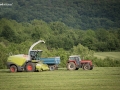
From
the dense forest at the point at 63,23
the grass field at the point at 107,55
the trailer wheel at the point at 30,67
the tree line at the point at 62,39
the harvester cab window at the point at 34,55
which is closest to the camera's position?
the trailer wheel at the point at 30,67

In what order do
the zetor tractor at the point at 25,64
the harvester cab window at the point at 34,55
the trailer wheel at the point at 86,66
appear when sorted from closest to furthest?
the zetor tractor at the point at 25,64 → the harvester cab window at the point at 34,55 → the trailer wheel at the point at 86,66

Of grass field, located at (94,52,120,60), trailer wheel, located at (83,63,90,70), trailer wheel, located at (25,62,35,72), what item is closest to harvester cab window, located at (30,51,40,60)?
trailer wheel, located at (25,62,35,72)

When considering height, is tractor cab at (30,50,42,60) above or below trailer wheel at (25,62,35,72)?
above

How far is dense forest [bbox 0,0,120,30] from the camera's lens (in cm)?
10162

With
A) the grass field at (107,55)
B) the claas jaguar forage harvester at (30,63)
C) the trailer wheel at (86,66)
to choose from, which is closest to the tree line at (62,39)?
the grass field at (107,55)

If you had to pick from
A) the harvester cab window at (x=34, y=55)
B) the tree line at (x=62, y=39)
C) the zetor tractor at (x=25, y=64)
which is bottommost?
the zetor tractor at (x=25, y=64)

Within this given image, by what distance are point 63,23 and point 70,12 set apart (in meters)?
14.2

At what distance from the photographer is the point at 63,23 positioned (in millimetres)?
102938

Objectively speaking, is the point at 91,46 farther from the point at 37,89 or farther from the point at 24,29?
the point at 37,89

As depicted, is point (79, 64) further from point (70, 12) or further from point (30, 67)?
point (70, 12)

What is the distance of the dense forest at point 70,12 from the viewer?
102m

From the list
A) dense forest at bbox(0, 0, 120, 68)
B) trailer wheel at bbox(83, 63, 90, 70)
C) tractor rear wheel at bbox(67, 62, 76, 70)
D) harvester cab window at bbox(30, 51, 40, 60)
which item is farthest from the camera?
dense forest at bbox(0, 0, 120, 68)

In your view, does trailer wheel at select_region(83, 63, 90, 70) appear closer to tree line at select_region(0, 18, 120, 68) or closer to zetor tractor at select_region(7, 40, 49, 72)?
zetor tractor at select_region(7, 40, 49, 72)

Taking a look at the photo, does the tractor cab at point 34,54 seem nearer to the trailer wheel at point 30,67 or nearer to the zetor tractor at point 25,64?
the zetor tractor at point 25,64
